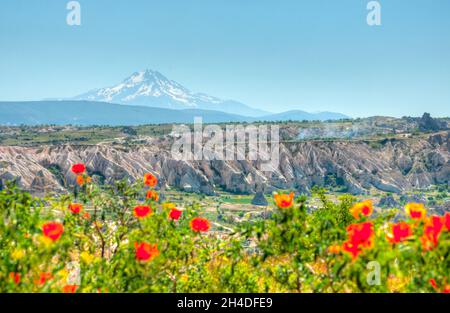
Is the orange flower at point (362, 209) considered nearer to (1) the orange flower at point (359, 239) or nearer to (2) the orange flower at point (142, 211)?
(1) the orange flower at point (359, 239)

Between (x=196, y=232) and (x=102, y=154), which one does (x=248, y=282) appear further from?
(x=102, y=154)

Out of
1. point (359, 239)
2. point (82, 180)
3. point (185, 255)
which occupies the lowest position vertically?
point (185, 255)

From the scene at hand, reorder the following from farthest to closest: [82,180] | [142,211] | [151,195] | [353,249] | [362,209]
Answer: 1. [82,180]
2. [151,195]
3. [142,211]
4. [362,209]
5. [353,249]

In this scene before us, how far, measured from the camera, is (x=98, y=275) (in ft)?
21.9

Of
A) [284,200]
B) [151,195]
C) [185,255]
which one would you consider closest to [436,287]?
[284,200]

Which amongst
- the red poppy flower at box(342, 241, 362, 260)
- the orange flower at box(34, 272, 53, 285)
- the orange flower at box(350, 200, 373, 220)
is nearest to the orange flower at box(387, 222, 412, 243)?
the red poppy flower at box(342, 241, 362, 260)

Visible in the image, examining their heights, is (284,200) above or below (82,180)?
below

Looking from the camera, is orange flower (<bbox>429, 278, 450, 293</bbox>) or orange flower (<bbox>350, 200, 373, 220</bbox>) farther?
orange flower (<bbox>350, 200, 373, 220</bbox>)

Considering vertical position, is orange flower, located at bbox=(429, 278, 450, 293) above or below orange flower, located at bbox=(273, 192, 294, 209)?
below

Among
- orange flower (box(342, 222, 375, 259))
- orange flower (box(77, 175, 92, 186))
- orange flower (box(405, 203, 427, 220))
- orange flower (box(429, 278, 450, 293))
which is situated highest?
orange flower (box(77, 175, 92, 186))

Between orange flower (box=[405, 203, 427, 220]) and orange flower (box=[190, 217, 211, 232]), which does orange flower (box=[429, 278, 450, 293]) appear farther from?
orange flower (box=[190, 217, 211, 232])

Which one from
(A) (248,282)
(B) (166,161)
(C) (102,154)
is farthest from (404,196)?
(A) (248,282)

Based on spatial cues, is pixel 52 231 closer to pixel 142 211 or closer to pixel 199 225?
pixel 142 211

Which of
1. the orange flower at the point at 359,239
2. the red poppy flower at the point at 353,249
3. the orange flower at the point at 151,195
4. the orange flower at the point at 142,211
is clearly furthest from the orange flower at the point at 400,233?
the orange flower at the point at 151,195
